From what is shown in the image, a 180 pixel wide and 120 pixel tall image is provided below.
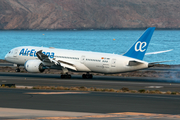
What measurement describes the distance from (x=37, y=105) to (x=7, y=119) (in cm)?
623

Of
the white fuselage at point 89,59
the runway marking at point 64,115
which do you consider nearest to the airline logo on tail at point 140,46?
the white fuselage at point 89,59

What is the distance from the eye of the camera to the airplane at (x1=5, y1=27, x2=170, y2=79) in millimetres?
53094

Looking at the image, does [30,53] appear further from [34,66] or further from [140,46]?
[140,46]

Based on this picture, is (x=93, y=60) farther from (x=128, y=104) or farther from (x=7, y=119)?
(x=7, y=119)

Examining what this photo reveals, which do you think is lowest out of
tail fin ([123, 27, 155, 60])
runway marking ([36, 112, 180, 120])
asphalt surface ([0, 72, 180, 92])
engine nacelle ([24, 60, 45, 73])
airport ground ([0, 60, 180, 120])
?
runway marking ([36, 112, 180, 120])

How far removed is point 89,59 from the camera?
55.2m

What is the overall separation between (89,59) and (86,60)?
0.49 meters

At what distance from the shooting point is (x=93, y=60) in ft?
180

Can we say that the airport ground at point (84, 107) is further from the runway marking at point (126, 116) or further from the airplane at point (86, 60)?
the airplane at point (86, 60)

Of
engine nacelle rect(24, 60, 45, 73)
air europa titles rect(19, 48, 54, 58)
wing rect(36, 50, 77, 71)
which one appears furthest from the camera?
air europa titles rect(19, 48, 54, 58)

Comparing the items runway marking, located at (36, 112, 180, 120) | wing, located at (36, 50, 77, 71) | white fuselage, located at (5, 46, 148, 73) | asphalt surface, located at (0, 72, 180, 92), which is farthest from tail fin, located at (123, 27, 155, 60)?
runway marking, located at (36, 112, 180, 120)

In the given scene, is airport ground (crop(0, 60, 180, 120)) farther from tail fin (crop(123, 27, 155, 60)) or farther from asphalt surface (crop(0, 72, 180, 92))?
tail fin (crop(123, 27, 155, 60))

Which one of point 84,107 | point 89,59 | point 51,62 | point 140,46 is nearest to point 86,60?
point 89,59

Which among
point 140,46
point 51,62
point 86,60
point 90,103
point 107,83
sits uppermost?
point 140,46
